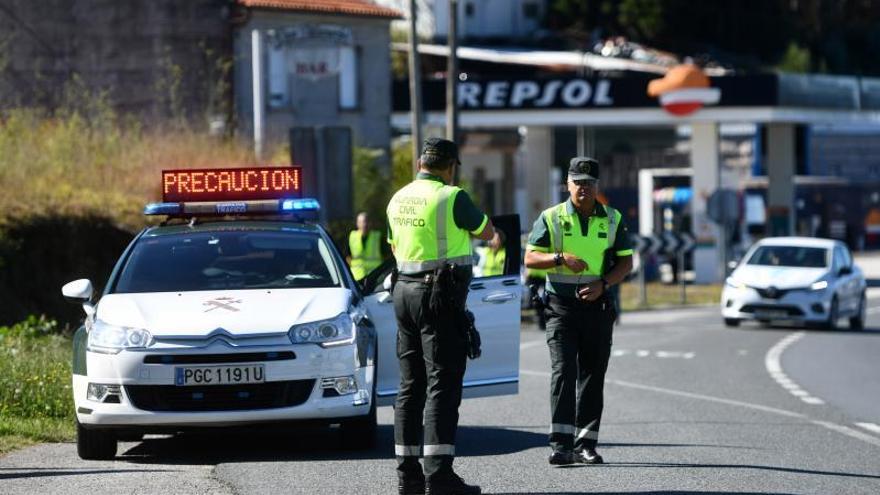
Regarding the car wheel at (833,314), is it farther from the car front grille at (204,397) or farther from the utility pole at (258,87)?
the car front grille at (204,397)

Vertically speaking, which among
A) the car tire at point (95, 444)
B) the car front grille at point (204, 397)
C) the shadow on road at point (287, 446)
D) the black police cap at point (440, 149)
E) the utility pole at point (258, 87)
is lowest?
the shadow on road at point (287, 446)

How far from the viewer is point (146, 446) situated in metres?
11.6

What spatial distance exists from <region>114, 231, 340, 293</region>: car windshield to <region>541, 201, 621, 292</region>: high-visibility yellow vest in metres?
1.54

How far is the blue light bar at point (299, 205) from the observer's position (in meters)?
12.0

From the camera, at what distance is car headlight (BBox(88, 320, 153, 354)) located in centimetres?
1023

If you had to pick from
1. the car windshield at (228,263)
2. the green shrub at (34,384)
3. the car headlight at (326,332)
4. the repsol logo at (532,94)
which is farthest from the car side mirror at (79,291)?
the repsol logo at (532,94)

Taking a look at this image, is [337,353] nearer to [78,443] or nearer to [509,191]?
[78,443]

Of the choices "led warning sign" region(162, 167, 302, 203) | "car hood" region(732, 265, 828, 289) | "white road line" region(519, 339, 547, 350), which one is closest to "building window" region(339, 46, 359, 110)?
"car hood" region(732, 265, 828, 289)

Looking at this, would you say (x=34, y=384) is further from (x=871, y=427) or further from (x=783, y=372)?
(x=783, y=372)

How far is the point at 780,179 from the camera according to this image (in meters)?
53.2

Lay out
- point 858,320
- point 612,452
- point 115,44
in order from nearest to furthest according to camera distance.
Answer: point 612,452 < point 858,320 < point 115,44

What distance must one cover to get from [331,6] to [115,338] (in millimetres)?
36940

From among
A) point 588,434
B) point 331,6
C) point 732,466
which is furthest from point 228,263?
point 331,6

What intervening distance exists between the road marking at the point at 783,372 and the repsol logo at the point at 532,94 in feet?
76.4
